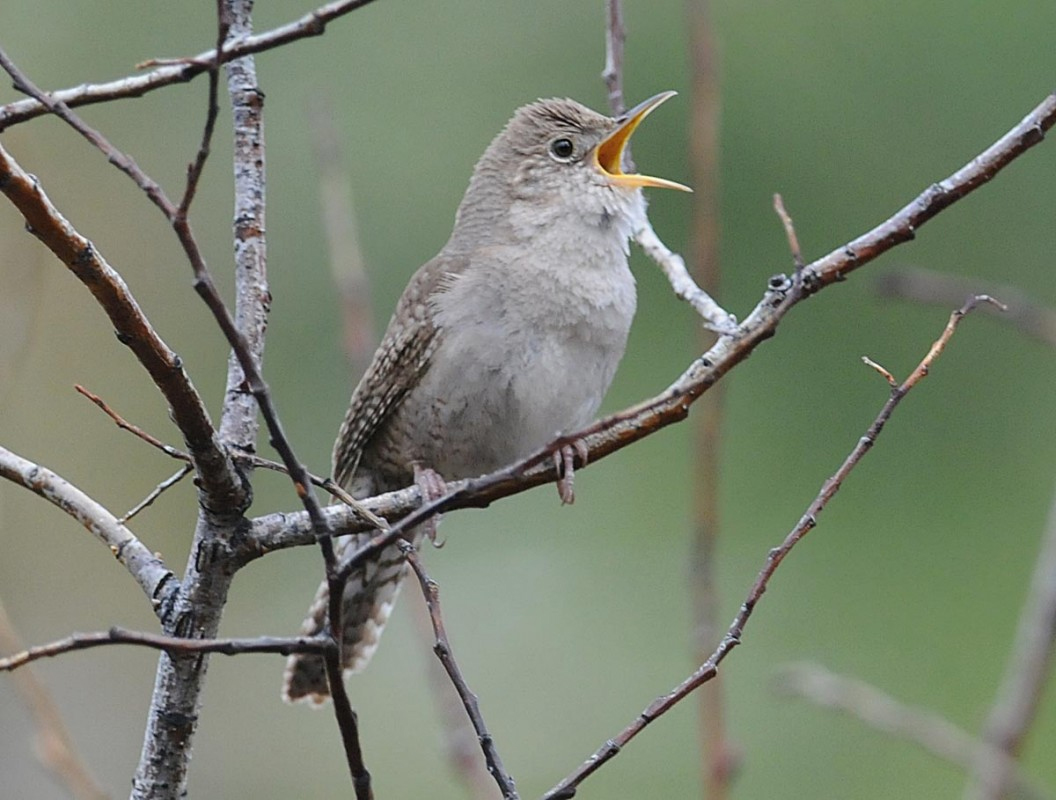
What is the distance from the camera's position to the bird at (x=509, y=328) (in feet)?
12.3

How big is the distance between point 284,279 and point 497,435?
16.9ft

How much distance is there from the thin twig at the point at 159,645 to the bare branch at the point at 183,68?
75 cm

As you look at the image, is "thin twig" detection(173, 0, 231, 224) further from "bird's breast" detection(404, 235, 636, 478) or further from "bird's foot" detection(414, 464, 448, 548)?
"bird's breast" detection(404, 235, 636, 478)

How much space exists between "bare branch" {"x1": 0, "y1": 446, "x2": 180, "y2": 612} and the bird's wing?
1.37m

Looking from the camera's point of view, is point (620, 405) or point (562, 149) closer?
point (562, 149)

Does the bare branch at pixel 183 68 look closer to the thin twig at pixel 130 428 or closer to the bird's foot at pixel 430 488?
the thin twig at pixel 130 428

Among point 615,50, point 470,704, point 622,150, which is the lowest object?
point 470,704

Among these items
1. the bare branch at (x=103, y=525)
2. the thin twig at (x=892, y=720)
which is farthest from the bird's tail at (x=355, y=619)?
the bare branch at (x=103, y=525)

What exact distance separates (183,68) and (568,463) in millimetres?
1260

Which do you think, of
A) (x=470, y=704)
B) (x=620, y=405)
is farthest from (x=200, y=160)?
(x=620, y=405)

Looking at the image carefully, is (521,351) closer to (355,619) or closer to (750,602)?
(355,619)

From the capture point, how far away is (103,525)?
249 centimetres

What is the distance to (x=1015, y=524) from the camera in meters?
6.82

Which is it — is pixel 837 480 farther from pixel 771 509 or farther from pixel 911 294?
pixel 771 509
